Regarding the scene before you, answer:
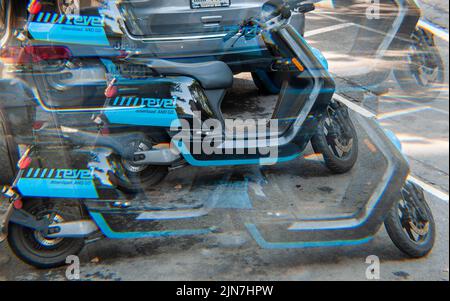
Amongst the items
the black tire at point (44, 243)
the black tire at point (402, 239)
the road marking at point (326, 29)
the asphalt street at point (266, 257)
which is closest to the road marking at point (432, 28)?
the asphalt street at point (266, 257)

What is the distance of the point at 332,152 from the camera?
473 cm

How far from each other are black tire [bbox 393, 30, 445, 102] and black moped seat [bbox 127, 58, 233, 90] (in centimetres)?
191

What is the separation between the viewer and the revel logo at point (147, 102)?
14.7 feet

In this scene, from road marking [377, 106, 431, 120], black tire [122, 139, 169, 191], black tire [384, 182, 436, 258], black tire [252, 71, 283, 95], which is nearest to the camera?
black tire [384, 182, 436, 258]

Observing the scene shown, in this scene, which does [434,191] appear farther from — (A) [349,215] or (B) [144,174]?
(B) [144,174]

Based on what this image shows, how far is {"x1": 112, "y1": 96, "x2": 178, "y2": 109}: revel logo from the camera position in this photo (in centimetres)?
448

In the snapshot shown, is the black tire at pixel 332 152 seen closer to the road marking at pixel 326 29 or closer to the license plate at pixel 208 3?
the license plate at pixel 208 3

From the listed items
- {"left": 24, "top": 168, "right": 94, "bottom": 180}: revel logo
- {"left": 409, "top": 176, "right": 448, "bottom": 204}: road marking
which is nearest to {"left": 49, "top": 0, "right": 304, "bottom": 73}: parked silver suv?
{"left": 409, "top": 176, "right": 448, "bottom": 204}: road marking

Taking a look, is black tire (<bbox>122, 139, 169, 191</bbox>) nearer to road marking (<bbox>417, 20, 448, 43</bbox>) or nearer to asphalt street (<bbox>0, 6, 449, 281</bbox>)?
asphalt street (<bbox>0, 6, 449, 281</bbox>)

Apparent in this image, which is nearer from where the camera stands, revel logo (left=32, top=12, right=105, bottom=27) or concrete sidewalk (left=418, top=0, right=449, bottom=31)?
concrete sidewalk (left=418, top=0, right=449, bottom=31)

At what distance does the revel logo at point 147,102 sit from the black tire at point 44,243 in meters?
1.12

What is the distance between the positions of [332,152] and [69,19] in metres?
2.96

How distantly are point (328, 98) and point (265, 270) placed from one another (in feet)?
5.25
